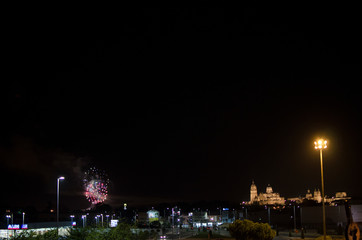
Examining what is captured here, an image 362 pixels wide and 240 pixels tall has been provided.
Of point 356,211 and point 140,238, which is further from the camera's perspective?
point 356,211

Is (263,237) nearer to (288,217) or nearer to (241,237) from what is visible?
(241,237)

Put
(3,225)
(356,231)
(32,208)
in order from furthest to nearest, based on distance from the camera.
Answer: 1. (32,208)
2. (3,225)
3. (356,231)

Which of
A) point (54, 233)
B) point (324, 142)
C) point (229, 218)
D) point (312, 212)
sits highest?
point (324, 142)

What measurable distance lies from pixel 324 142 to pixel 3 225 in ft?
351

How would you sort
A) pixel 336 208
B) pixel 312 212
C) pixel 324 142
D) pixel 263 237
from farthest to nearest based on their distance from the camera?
pixel 312 212
pixel 336 208
pixel 324 142
pixel 263 237

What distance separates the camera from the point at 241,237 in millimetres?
28125

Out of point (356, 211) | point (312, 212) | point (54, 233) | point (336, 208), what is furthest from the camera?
point (312, 212)

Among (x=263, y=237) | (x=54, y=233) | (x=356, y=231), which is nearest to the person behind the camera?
(x=54, y=233)

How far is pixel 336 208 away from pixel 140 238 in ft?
188

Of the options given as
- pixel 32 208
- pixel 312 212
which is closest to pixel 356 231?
pixel 312 212

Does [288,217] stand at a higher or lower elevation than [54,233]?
lower

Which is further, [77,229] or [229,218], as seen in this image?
[229,218]

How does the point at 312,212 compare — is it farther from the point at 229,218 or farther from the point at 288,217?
the point at 229,218

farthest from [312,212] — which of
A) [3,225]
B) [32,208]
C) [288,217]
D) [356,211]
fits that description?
[32,208]
